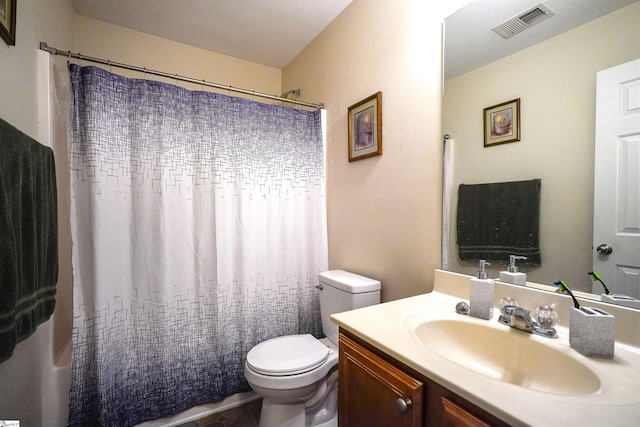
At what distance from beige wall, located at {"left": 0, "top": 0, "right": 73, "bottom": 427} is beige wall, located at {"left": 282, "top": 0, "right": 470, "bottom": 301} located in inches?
60.1

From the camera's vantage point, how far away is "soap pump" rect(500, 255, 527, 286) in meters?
0.96

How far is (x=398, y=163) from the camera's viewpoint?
4.64 ft

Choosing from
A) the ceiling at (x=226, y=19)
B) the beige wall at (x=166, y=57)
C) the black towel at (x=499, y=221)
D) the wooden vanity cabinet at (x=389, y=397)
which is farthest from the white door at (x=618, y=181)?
the beige wall at (x=166, y=57)

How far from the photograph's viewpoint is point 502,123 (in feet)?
3.38

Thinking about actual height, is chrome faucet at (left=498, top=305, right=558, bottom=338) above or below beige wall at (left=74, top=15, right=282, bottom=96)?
below

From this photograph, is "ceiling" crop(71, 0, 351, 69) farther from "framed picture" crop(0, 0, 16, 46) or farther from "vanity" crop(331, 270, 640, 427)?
"vanity" crop(331, 270, 640, 427)

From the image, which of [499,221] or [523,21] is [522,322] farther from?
[523,21]

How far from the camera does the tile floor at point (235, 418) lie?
1.54 metres

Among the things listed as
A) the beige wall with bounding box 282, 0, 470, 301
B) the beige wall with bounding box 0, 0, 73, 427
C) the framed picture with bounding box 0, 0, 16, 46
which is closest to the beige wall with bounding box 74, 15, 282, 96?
the beige wall with bounding box 0, 0, 73, 427

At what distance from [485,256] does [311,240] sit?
1124mm

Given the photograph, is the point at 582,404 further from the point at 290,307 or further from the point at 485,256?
the point at 290,307

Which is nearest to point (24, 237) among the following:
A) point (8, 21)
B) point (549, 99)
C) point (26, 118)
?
point (26, 118)

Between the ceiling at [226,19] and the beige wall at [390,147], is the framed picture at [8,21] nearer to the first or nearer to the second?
the ceiling at [226,19]

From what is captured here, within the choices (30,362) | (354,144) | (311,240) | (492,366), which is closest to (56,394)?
(30,362)
